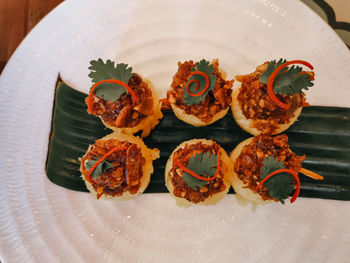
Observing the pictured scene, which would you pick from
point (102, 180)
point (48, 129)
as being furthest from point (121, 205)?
point (48, 129)

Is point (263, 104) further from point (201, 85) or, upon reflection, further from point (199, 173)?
point (199, 173)

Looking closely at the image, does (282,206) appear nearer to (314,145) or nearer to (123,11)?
(314,145)

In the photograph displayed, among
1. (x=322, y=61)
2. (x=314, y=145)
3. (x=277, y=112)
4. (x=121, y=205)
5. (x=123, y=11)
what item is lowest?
(x=121, y=205)

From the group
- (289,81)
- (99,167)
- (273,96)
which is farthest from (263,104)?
(99,167)

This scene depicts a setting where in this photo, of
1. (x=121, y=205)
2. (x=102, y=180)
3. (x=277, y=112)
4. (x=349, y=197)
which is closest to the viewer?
(x=102, y=180)

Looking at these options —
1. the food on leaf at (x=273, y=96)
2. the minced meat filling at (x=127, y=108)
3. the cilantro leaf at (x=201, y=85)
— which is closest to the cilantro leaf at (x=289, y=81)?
the food on leaf at (x=273, y=96)

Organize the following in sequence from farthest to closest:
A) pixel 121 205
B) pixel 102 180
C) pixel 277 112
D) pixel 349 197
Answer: pixel 121 205 → pixel 349 197 → pixel 277 112 → pixel 102 180

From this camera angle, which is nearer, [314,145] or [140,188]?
[140,188]

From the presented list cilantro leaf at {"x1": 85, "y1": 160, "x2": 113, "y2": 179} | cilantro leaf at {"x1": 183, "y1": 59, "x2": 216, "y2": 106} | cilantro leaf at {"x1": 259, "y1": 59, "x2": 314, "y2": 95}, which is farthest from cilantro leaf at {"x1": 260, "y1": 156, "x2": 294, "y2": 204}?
cilantro leaf at {"x1": 85, "y1": 160, "x2": 113, "y2": 179}
